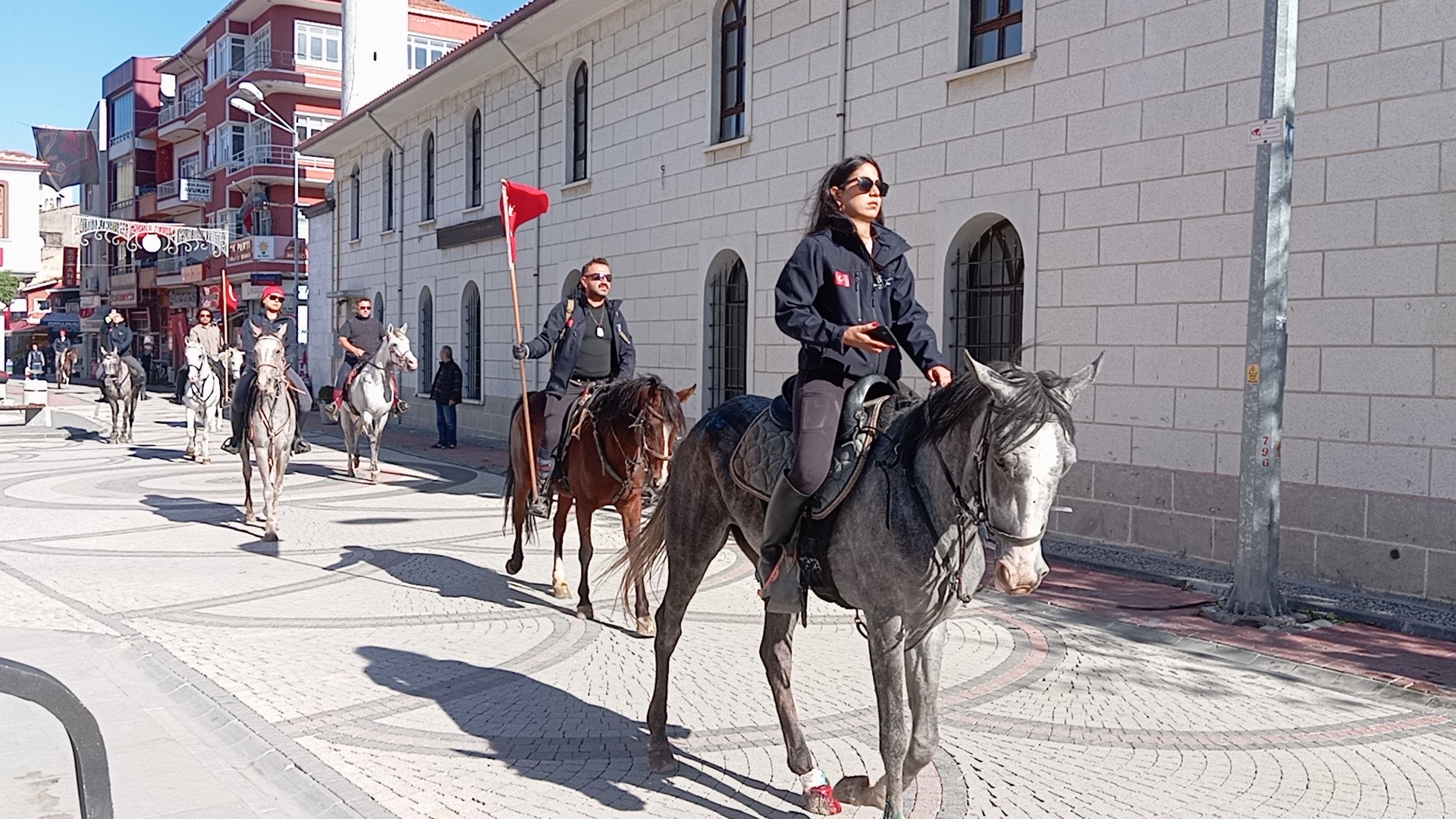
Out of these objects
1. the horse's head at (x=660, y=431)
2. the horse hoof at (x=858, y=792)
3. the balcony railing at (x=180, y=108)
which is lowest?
the horse hoof at (x=858, y=792)

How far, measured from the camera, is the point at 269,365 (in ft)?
37.9

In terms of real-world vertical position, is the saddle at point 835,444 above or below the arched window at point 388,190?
below

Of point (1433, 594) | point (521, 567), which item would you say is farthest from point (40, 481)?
point (1433, 594)

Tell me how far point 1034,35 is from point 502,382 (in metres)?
14.3

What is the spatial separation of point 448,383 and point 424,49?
26411 mm

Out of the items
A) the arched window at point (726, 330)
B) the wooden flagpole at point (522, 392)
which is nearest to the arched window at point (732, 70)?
the arched window at point (726, 330)

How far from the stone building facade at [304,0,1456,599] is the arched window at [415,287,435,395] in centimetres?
1020

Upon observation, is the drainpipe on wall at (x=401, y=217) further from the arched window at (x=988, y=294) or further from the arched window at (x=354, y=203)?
the arched window at (x=988, y=294)

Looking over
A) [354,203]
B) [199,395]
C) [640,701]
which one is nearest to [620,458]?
[640,701]

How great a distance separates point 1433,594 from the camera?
26.8 ft

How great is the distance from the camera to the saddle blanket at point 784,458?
4.11 meters

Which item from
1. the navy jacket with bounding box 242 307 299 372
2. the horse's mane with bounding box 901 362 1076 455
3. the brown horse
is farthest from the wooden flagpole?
the horse's mane with bounding box 901 362 1076 455

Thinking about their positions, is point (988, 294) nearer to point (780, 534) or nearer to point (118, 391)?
point (780, 534)

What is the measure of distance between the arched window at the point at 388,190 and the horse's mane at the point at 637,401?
24.2 m
